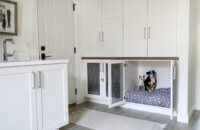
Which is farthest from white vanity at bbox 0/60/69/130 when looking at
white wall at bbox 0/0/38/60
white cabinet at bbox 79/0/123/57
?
white cabinet at bbox 79/0/123/57

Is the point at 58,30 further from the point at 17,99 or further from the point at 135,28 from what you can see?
the point at 17,99

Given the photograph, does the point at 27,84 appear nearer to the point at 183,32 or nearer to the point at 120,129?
the point at 120,129

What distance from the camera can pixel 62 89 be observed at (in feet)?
7.43

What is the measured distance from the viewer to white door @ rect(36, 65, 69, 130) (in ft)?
6.57

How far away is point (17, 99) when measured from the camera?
1777 millimetres

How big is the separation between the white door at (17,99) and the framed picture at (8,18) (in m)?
0.82

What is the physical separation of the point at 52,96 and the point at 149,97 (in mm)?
1622

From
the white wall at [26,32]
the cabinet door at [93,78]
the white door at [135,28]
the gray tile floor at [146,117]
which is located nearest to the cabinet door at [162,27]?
the white door at [135,28]

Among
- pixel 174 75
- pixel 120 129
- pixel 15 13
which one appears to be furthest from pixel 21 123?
pixel 174 75

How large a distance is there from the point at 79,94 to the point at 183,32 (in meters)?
2.33

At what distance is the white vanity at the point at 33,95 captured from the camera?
1693mm

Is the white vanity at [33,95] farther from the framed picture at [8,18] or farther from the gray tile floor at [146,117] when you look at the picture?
the framed picture at [8,18]

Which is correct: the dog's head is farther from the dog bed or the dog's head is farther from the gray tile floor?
the gray tile floor

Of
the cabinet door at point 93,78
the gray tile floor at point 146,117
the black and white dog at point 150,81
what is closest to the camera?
the gray tile floor at point 146,117
